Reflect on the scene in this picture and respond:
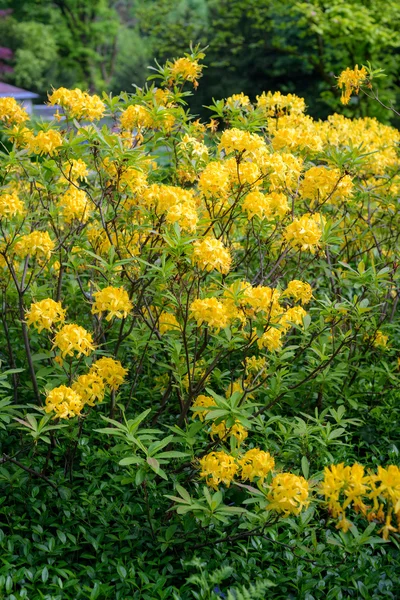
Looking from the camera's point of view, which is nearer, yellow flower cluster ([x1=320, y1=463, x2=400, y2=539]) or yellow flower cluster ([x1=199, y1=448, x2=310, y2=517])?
yellow flower cluster ([x1=320, y1=463, x2=400, y2=539])

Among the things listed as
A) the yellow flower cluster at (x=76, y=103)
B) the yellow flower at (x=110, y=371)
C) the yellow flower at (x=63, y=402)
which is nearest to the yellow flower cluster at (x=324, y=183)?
the yellow flower cluster at (x=76, y=103)

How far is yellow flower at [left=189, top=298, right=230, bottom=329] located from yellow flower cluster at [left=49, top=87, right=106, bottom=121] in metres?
1.02

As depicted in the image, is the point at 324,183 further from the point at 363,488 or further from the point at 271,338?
the point at 363,488

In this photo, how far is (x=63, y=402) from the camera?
85.2 inches

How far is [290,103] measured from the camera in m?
3.54

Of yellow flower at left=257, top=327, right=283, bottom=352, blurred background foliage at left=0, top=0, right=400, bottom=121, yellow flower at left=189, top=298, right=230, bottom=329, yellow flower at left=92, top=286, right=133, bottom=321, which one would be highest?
yellow flower at left=189, top=298, right=230, bottom=329

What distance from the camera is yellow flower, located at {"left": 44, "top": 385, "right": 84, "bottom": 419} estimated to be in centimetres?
214

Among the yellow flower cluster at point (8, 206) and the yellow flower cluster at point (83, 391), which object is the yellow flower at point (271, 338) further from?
the yellow flower cluster at point (8, 206)

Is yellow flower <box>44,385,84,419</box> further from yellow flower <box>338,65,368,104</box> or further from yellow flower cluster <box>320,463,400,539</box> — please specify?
yellow flower <box>338,65,368,104</box>

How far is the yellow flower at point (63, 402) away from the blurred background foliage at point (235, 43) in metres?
1.75

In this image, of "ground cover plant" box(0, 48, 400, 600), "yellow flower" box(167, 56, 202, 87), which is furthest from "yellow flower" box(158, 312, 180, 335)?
"yellow flower" box(167, 56, 202, 87)

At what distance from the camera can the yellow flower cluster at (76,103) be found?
2.65 meters

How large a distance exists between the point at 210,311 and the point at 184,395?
0.85 metres

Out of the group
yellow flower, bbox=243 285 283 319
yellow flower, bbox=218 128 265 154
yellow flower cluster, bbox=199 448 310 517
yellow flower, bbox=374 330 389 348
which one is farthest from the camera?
yellow flower, bbox=374 330 389 348
